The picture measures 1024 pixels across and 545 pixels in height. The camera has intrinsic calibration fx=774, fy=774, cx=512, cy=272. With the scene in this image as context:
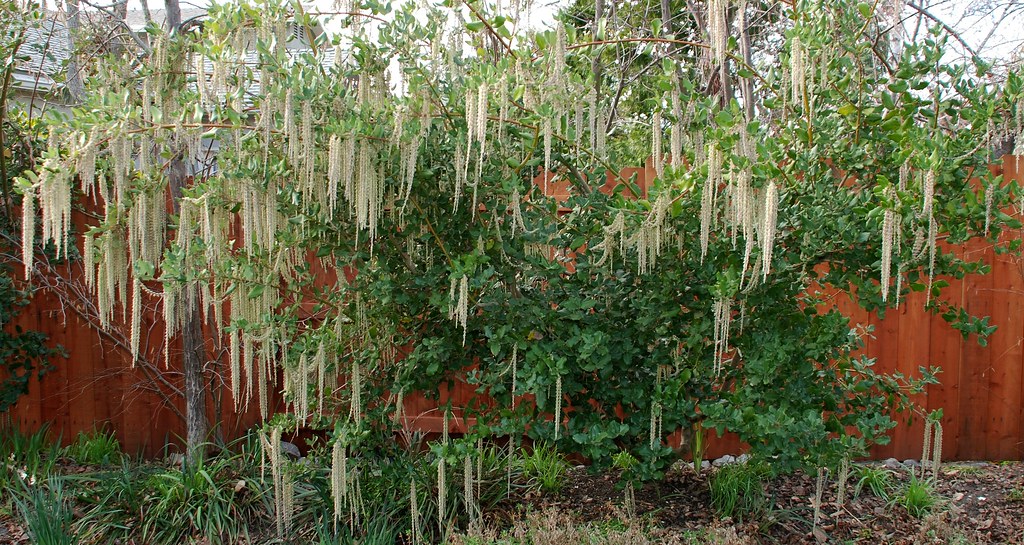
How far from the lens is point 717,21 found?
9.20 feet

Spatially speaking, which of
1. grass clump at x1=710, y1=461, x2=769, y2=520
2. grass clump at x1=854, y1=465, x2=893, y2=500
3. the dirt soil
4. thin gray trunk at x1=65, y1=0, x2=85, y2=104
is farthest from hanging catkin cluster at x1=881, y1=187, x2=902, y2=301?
thin gray trunk at x1=65, y1=0, x2=85, y2=104

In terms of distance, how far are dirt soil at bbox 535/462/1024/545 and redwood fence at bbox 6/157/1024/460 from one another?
516mm

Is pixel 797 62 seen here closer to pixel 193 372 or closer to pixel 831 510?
pixel 831 510

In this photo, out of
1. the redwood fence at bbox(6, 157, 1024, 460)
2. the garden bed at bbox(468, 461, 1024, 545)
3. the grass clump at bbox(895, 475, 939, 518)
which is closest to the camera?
the garden bed at bbox(468, 461, 1024, 545)

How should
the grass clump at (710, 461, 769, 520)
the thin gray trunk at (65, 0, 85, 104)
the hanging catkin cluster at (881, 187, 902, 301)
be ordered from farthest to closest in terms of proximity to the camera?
the thin gray trunk at (65, 0, 85, 104) → the grass clump at (710, 461, 769, 520) → the hanging catkin cluster at (881, 187, 902, 301)

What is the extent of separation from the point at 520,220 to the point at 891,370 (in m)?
3.45

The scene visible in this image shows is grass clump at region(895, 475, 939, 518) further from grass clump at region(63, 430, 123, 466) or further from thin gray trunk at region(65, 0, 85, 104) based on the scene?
thin gray trunk at region(65, 0, 85, 104)

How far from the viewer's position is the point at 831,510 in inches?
172

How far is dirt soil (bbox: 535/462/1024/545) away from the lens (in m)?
3.95

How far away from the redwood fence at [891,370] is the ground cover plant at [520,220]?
153cm

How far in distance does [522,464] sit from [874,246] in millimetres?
2335

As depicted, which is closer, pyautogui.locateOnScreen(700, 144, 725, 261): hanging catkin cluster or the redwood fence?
pyautogui.locateOnScreen(700, 144, 725, 261): hanging catkin cluster

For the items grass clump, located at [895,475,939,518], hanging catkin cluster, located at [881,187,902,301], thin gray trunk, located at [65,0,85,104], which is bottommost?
grass clump, located at [895,475,939,518]

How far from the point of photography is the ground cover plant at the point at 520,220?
9.36 ft
